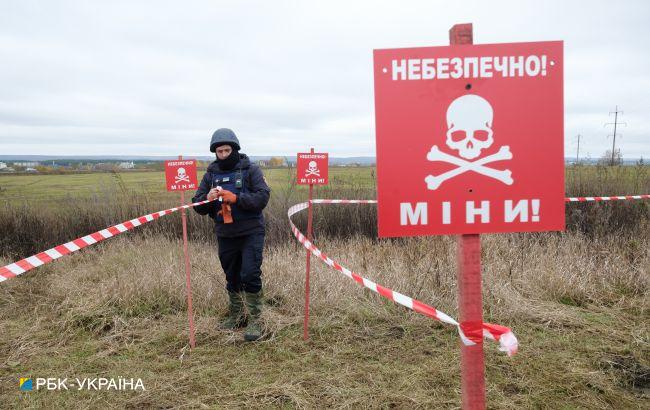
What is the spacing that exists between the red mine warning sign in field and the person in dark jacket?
97.7 inches

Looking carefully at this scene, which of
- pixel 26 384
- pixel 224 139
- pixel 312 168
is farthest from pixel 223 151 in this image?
pixel 26 384

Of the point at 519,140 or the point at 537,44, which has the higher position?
the point at 537,44

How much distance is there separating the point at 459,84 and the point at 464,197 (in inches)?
18.7

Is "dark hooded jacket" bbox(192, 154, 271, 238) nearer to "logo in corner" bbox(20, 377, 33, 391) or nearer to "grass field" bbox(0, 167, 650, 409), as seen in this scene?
"grass field" bbox(0, 167, 650, 409)

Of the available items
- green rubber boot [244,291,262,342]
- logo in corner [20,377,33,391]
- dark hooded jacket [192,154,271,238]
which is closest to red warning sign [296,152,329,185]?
dark hooded jacket [192,154,271,238]

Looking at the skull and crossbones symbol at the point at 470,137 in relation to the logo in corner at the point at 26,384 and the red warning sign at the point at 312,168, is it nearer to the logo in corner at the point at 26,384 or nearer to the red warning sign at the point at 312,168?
the red warning sign at the point at 312,168

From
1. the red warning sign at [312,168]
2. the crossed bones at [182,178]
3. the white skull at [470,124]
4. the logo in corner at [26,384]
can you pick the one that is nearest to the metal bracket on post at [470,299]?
the white skull at [470,124]

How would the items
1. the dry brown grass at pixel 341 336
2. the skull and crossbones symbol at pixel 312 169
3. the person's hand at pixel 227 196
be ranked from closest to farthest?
the dry brown grass at pixel 341 336 → the person's hand at pixel 227 196 → the skull and crossbones symbol at pixel 312 169

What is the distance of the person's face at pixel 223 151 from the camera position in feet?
13.8

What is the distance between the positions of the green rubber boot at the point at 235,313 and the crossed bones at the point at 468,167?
10.3ft

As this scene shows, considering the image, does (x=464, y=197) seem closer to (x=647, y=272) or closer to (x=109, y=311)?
(x=109, y=311)

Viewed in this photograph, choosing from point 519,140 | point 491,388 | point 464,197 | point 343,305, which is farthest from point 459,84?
point 343,305

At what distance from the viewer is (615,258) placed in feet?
18.7

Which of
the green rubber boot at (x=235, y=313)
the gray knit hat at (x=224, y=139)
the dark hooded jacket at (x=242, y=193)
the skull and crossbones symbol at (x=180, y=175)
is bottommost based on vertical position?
the green rubber boot at (x=235, y=313)
